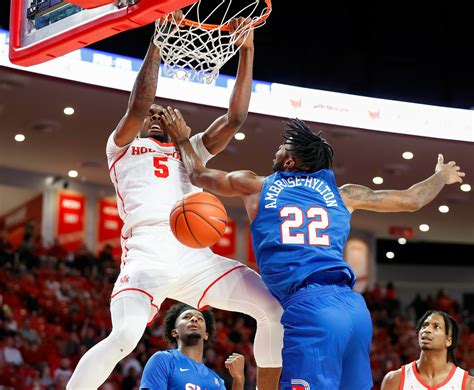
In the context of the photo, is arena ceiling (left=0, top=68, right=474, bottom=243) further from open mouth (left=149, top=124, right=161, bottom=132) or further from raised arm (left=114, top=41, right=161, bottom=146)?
raised arm (left=114, top=41, right=161, bottom=146)

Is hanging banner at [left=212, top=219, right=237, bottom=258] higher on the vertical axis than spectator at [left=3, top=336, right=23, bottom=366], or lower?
higher

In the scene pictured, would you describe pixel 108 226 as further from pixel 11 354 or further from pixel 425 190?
pixel 425 190

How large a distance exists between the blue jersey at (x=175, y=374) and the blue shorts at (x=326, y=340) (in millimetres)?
1412

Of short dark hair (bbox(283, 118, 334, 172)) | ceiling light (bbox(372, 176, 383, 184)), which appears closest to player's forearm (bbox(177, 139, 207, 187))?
short dark hair (bbox(283, 118, 334, 172))

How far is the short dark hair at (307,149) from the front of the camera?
15.8 ft

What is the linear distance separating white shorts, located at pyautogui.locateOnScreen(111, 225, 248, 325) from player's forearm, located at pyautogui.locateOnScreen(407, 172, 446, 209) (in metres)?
1.08

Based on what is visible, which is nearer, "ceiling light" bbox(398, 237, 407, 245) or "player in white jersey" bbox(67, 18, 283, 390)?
"player in white jersey" bbox(67, 18, 283, 390)

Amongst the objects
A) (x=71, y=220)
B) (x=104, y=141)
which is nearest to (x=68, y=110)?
(x=104, y=141)

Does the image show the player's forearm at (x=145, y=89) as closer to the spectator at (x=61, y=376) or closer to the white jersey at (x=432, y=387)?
the white jersey at (x=432, y=387)

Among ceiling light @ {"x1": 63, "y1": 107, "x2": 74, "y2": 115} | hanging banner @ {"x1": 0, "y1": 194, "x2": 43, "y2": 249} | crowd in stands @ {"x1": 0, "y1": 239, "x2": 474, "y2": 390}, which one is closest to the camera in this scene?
crowd in stands @ {"x1": 0, "y1": 239, "x2": 474, "y2": 390}

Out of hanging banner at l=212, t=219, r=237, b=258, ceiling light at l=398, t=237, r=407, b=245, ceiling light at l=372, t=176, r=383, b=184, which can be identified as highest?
ceiling light at l=372, t=176, r=383, b=184

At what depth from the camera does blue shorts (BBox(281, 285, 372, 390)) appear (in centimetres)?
434

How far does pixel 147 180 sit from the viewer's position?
206 inches

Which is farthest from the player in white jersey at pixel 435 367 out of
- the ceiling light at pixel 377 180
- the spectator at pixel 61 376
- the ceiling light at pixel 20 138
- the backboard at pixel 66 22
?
the ceiling light at pixel 377 180
